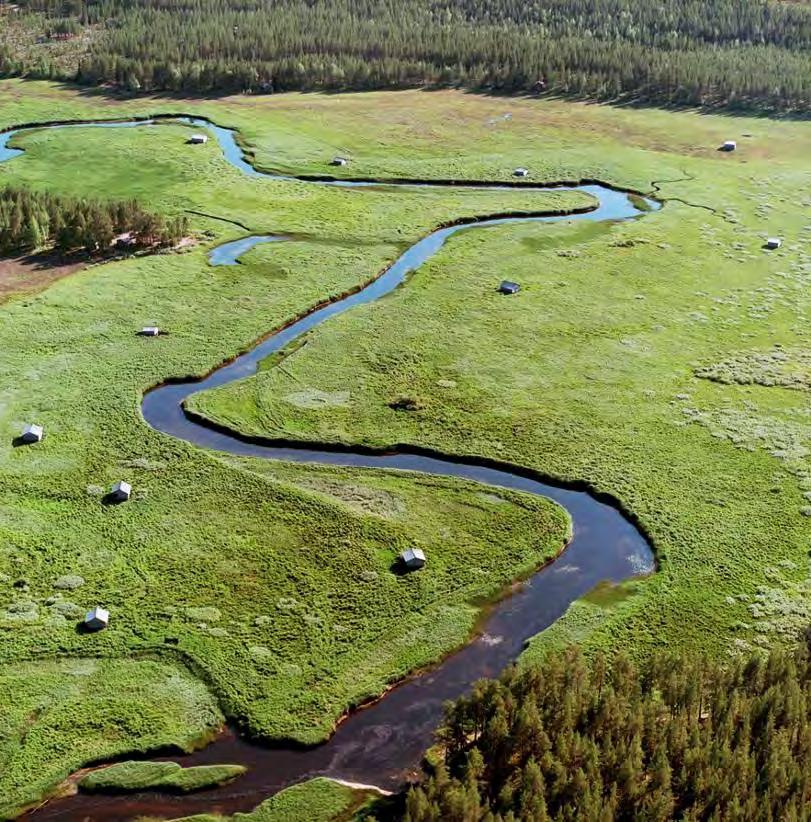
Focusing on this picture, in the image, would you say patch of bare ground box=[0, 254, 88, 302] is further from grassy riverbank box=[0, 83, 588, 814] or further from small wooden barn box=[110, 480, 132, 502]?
small wooden barn box=[110, 480, 132, 502]

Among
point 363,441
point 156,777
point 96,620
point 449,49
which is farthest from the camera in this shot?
point 449,49

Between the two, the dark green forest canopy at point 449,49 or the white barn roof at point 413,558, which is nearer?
the white barn roof at point 413,558

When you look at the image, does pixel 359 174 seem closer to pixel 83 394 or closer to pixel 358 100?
pixel 358 100

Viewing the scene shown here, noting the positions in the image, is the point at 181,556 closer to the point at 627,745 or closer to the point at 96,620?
the point at 96,620

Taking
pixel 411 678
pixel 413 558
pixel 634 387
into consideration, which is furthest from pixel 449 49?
pixel 411 678

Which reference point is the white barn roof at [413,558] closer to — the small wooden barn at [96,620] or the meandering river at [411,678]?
the meandering river at [411,678]

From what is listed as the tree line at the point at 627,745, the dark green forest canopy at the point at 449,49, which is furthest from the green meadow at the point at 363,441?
the dark green forest canopy at the point at 449,49

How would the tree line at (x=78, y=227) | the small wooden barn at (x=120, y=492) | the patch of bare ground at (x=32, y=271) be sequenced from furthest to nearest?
the tree line at (x=78, y=227)
the patch of bare ground at (x=32, y=271)
the small wooden barn at (x=120, y=492)
